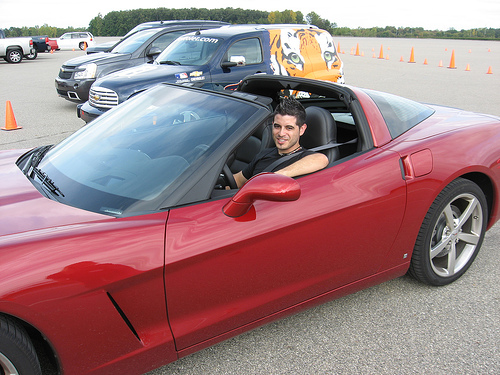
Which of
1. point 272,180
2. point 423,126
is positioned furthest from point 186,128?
point 423,126

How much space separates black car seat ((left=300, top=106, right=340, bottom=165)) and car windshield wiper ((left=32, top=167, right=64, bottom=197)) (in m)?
1.57

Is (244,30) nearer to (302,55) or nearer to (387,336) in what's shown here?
(302,55)

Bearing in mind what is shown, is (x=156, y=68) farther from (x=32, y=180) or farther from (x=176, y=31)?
(x=32, y=180)

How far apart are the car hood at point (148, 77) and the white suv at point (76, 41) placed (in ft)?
88.0

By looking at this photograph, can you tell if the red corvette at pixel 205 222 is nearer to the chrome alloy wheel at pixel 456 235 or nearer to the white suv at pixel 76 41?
the chrome alloy wheel at pixel 456 235

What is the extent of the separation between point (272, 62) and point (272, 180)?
6.13 meters

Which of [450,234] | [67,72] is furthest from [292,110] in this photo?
[67,72]

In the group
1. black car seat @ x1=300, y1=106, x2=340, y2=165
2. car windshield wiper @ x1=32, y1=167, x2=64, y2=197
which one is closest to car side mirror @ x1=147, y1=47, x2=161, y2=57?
black car seat @ x1=300, y1=106, x2=340, y2=165

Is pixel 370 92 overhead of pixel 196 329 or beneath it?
overhead

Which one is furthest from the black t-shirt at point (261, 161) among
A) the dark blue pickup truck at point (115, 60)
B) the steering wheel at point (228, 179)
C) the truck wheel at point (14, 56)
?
the truck wheel at point (14, 56)

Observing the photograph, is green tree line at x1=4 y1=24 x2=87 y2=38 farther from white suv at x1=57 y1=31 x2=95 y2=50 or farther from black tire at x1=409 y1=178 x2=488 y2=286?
black tire at x1=409 y1=178 x2=488 y2=286

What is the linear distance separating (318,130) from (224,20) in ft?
195

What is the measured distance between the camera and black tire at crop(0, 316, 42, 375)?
169 cm

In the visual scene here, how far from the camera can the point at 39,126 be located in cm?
805
